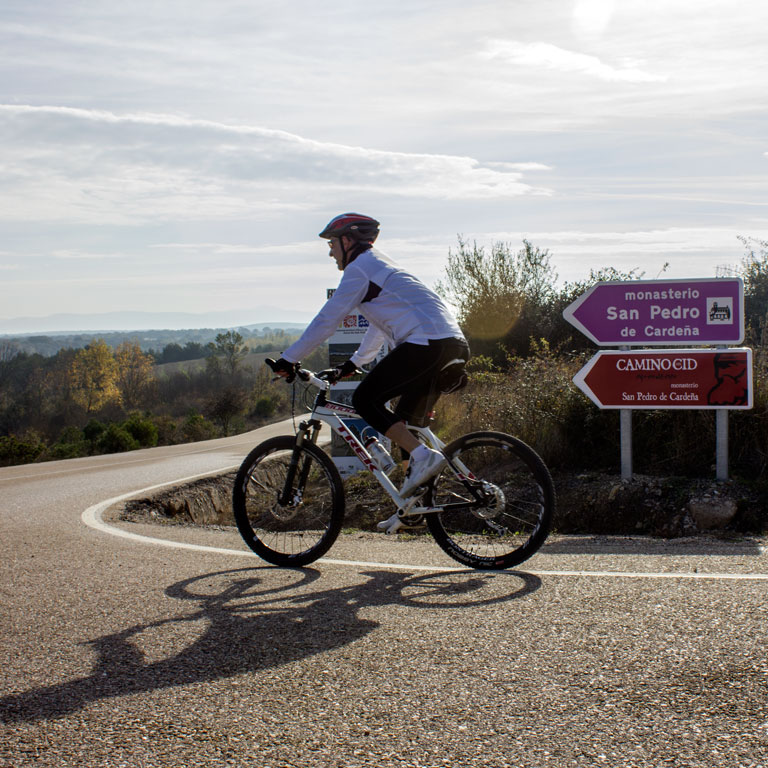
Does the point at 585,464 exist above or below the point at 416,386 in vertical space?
below

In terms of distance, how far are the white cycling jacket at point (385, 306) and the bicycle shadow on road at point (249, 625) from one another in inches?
53.3

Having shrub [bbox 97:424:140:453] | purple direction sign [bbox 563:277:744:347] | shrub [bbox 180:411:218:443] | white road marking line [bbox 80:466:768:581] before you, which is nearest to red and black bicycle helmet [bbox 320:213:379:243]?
white road marking line [bbox 80:466:768:581]

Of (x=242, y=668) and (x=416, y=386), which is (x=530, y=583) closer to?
(x=416, y=386)

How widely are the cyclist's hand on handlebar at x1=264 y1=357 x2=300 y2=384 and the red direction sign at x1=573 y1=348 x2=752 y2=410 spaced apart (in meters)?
4.01

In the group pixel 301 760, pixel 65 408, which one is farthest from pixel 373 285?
pixel 65 408

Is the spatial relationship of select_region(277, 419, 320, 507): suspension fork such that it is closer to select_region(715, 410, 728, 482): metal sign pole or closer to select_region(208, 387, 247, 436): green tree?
select_region(715, 410, 728, 482): metal sign pole

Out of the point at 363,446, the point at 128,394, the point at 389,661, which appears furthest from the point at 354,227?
the point at 128,394

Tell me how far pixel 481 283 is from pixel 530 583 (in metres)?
21.6

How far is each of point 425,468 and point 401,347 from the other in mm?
711

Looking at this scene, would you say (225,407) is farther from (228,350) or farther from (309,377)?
(228,350)

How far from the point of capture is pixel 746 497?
7129mm

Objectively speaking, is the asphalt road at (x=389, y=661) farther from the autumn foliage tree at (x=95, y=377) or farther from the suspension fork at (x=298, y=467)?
the autumn foliage tree at (x=95, y=377)

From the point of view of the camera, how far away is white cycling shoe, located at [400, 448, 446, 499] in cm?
458

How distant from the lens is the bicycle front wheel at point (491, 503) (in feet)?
15.4
